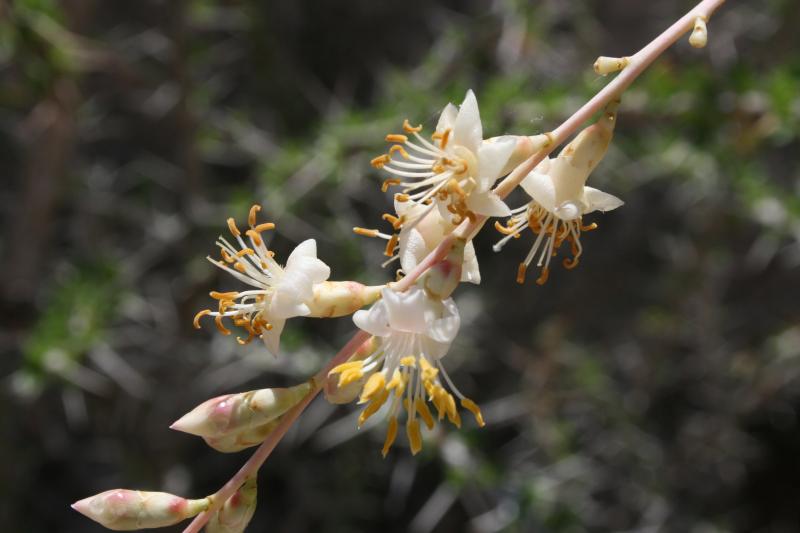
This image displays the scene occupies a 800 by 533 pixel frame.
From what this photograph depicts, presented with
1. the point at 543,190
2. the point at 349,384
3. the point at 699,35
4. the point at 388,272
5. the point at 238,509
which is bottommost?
the point at 388,272

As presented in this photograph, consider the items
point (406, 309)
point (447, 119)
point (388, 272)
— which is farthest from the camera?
point (388, 272)

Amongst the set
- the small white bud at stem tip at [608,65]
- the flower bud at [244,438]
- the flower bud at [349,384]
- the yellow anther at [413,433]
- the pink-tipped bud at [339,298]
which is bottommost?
the flower bud at [244,438]

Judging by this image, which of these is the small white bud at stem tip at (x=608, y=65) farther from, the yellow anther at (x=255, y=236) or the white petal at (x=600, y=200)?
the yellow anther at (x=255, y=236)

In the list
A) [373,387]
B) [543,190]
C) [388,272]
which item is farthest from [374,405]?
[388,272]

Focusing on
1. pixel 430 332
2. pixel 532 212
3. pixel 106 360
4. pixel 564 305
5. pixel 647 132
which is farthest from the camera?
pixel 564 305

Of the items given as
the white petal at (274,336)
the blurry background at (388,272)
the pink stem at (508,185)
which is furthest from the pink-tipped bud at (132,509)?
the blurry background at (388,272)

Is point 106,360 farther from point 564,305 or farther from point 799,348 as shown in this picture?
point 799,348

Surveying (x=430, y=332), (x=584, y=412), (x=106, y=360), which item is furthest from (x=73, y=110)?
(x=430, y=332)

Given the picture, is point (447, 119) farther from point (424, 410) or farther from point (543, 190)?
point (424, 410)
